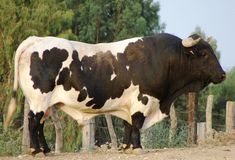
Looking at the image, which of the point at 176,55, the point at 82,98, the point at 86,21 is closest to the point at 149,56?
the point at 176,55

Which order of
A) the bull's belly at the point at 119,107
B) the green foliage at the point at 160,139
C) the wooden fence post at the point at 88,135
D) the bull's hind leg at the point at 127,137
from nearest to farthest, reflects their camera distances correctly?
the bull's belly at the point at 119,107, the bull's hind leg at the point at 127,137, the green foliage at the point at 160,139, the wooden fence post at the point at 88,135

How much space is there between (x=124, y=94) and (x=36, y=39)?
5.34 feet

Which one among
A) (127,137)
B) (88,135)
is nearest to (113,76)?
(127,137)

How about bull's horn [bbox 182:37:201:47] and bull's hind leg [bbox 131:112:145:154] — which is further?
bull's horn [bbox 182:37:201:47]

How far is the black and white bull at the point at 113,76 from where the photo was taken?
8930mm

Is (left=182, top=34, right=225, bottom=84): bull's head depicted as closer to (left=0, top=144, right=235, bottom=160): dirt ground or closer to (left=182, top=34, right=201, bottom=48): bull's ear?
(left=182, top=34, right=201, bottom=48): bull's ear

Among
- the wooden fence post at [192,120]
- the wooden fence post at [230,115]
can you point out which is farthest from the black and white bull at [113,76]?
the wooden fence post at [230,115]

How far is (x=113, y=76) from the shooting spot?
9.34 m

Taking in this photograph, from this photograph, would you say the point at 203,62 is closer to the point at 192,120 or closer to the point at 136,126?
the point at 136,126

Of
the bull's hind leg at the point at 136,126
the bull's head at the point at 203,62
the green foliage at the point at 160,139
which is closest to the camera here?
the bull's hind leg at the point at 136,126

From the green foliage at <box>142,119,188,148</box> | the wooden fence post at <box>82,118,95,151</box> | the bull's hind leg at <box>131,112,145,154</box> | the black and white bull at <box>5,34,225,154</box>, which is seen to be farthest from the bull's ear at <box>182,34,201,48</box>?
the wooden fence post at <box>82,118,95,151</box>

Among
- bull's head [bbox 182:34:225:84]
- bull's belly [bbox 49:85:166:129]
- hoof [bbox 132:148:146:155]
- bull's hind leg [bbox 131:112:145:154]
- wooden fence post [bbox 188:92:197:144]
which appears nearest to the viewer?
bull's belly [bbox 49:85:166:129]

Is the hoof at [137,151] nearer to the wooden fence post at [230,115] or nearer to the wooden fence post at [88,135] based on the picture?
the wooden fence post at [88,135]

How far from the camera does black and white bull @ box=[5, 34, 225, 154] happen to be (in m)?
8.93
